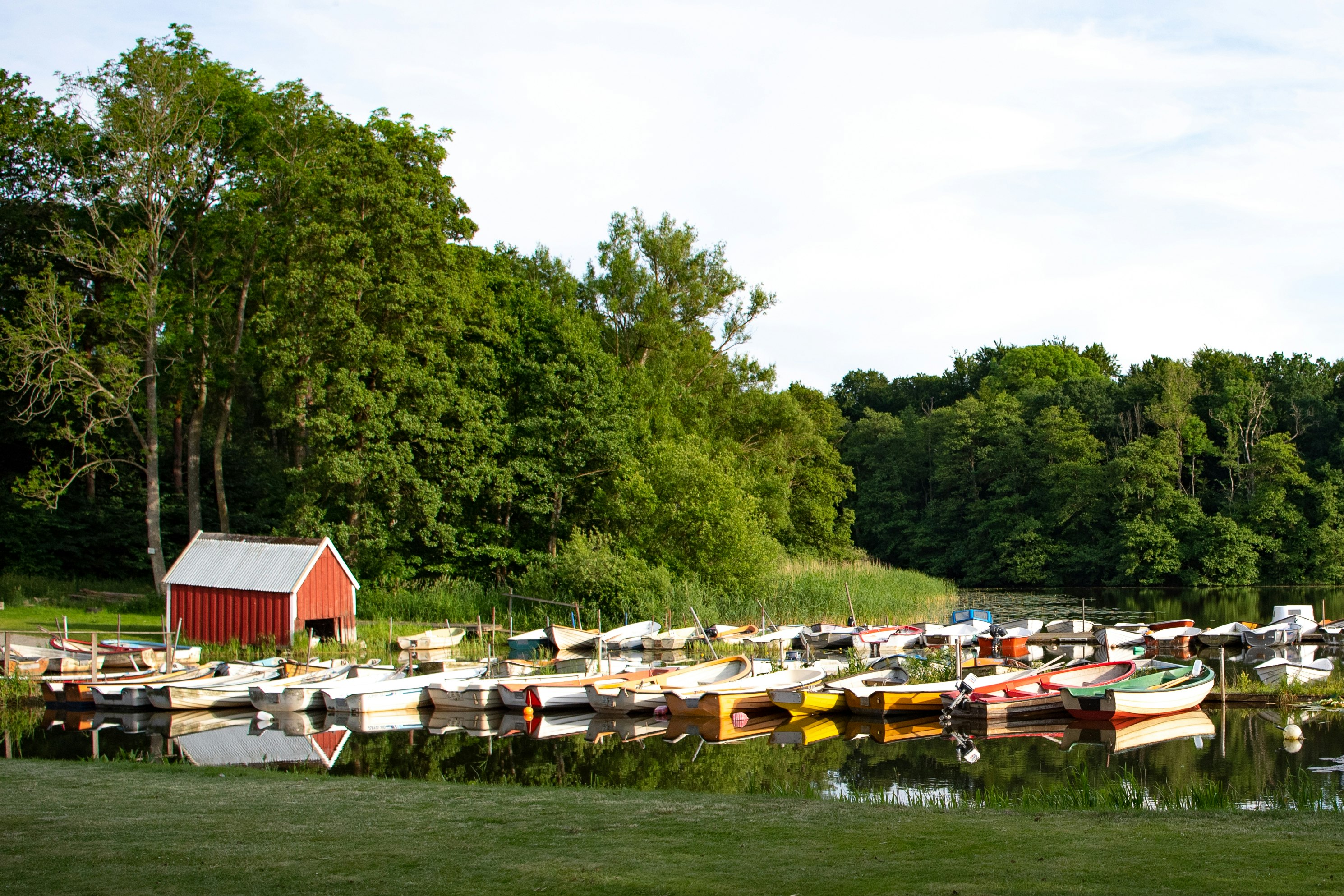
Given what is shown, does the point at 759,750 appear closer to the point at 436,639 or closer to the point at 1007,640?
the point at 436,639

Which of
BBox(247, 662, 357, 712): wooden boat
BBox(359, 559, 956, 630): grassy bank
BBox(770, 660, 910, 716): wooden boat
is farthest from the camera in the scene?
BBox(359, 559, 956, 630): grassy bank

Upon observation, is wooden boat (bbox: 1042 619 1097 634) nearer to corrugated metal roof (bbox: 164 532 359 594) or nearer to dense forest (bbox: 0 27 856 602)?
dense forest (bbox: 0 27 856 602)

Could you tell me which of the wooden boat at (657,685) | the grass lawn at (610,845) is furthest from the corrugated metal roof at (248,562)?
the grass lawn at (610,845)

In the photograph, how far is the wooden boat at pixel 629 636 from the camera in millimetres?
37875

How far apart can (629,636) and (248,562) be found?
482 inches

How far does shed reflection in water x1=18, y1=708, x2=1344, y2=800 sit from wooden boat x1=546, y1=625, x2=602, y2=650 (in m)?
10.7

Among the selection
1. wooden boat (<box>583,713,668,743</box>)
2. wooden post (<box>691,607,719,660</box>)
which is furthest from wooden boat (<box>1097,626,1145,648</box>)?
wooden boat (<box>583,713,668,743</box>)

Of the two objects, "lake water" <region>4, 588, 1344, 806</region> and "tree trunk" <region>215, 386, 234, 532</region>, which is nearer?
"lake water" <region>4, 588, 1344, 806</region>

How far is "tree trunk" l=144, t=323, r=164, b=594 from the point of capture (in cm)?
4219

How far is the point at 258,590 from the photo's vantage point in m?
33.9

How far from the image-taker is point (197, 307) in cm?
4569

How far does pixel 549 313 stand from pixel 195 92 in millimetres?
16361

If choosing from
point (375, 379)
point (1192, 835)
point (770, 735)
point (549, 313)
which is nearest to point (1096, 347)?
point (549, 313)

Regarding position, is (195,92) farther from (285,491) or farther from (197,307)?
(285,491)
